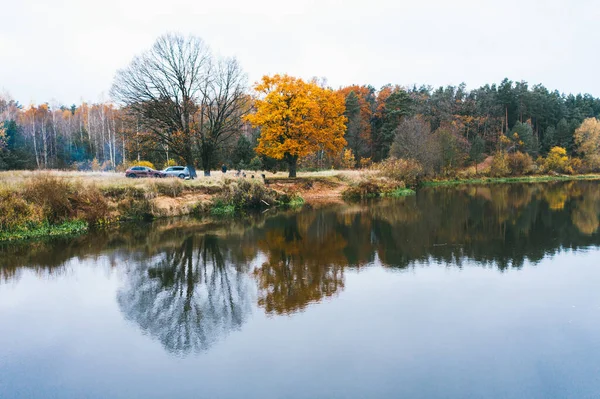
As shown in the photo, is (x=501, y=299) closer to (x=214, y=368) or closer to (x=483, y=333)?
(x=483, y=333)

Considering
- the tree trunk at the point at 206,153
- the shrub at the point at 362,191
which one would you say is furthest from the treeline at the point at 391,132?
the shrub at the point at 362,191

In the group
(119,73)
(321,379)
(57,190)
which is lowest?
(321,379)

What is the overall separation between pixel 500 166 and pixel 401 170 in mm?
25897

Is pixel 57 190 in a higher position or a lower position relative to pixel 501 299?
higher

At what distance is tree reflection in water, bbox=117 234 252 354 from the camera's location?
35.0 feet

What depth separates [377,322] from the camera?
36.0 feet

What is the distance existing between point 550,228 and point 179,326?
22493mm

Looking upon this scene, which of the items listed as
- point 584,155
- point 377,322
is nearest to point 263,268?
point 377,322

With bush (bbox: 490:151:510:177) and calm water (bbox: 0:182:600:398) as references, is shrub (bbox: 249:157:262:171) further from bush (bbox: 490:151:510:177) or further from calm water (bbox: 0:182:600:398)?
bush (bbox: 490:151:510:177)

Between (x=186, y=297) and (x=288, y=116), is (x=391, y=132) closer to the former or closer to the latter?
(x=288, y=116)

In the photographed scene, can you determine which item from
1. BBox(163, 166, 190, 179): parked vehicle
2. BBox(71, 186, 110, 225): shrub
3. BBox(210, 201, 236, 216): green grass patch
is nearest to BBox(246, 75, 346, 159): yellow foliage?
BBox(163, 166, 190, 179): parked vehicle

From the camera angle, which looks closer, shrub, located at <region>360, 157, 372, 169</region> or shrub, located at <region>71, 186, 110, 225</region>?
shrub, located at <region>71, 186, 110, 225</region>

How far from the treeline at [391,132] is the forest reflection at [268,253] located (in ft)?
74.5

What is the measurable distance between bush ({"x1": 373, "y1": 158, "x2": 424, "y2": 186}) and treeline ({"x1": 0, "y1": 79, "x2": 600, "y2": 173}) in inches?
150
